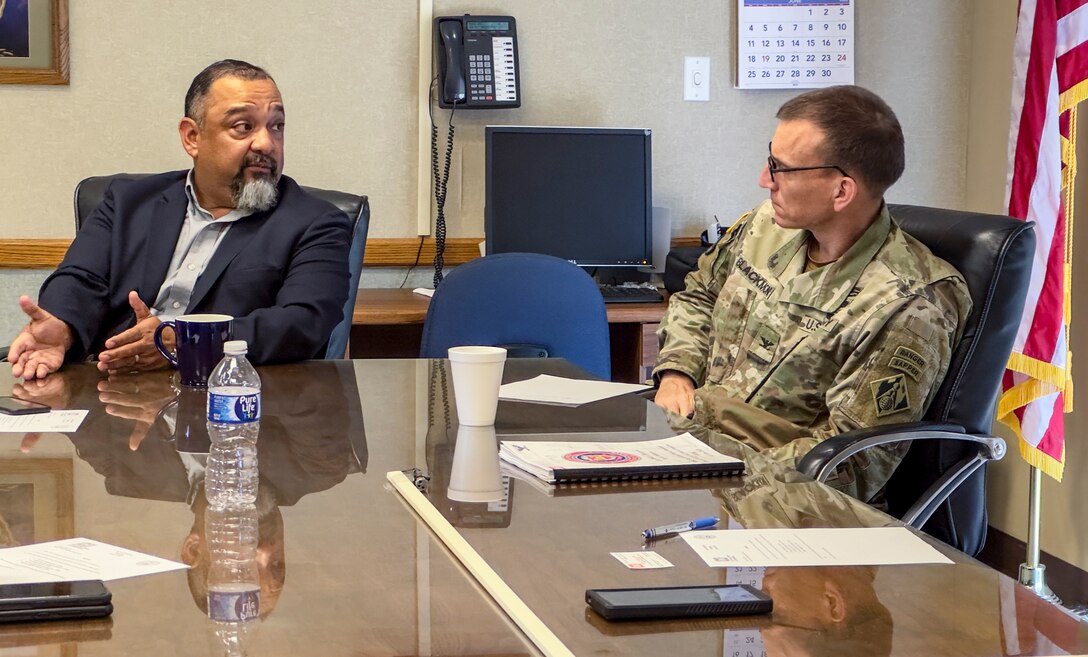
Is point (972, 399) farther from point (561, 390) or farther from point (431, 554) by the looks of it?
point (431, 554)

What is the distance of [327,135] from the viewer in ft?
11.8

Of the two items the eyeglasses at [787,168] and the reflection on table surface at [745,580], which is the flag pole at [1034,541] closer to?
the eyeglasses at [787,168]

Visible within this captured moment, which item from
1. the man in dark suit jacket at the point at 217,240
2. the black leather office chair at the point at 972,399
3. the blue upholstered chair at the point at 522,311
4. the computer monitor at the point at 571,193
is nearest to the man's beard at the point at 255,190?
the man in dark suit jacket at the point at 217,240

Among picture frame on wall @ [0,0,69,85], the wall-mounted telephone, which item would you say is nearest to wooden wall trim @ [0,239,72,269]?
picture frame on wall @ [0,0,69,85]

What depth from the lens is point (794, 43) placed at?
3.80 m

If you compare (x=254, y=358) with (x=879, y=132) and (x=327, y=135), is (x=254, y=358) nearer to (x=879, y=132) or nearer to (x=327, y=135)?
(x=879, y=132)

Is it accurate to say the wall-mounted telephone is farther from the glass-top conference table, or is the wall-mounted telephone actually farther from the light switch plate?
the glass-top conference table

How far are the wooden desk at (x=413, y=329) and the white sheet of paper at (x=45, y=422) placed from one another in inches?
56.5

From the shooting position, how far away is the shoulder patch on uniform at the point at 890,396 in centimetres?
198

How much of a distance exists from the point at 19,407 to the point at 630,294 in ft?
6.44

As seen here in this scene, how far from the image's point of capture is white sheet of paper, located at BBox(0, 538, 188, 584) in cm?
98

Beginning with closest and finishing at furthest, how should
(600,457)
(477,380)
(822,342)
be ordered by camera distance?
(600,457), (477,380), (822,342)

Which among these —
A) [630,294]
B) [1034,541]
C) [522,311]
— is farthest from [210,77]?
[1034,541]

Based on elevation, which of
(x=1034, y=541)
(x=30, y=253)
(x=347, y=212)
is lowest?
(x=1034, y=541)
